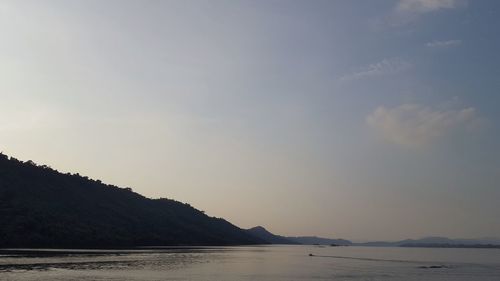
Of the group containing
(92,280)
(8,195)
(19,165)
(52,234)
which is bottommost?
(92,280)

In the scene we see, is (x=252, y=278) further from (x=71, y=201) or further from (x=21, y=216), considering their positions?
(x=71, y=201)

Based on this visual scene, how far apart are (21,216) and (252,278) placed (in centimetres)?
9603

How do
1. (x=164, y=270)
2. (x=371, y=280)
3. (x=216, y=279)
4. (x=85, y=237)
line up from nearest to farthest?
(x=216, y=279) < (x=371, y=280) < (x=164, y=270) < (x=85, y=237)

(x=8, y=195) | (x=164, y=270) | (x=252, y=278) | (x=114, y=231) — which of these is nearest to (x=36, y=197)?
(x=8, y=195)

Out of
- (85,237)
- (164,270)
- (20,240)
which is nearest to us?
(164,270)

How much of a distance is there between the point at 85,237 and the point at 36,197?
73.8 feet

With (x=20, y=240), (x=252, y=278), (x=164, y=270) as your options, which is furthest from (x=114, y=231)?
(x=252, y=278)

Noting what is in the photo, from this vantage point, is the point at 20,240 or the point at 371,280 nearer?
the point at 371,280

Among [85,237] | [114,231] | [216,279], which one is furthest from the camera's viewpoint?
[114,231]

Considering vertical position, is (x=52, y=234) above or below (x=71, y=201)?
below

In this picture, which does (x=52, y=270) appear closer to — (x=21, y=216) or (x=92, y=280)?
(x=92, y=280)

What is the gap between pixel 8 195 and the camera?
151 metres

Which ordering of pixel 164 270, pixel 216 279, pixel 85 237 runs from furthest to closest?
pixel 85 237 → pixel 164 270 → pixel 216 279

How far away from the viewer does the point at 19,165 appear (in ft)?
613
